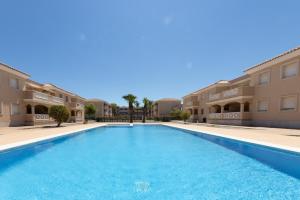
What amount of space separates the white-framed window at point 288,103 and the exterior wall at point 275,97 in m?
0.27

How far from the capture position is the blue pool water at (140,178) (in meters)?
4.26

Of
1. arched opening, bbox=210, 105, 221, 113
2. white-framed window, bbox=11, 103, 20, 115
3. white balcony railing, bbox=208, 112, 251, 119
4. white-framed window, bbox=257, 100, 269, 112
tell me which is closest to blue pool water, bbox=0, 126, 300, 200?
white-framed window, bbox=257, 100, 269, 112

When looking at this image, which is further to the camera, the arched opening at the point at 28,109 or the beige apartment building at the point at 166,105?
the beige apartment building at the point at 166,105

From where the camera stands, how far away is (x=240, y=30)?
18453 mm

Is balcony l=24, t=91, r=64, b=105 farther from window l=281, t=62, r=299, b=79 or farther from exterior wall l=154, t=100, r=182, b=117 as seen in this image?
exterior wall l=154, t=100, r=182, b=117

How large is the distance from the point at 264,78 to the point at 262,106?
3.48 meters

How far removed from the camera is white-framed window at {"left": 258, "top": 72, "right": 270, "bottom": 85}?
18497 mm

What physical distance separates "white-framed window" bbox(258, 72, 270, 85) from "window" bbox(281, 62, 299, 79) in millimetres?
1940

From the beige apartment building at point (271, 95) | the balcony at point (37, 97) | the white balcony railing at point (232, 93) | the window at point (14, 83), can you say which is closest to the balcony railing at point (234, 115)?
the beige apartment building at point (271, 95)

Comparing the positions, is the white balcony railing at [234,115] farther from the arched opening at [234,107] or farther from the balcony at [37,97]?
the balcony at [37,97]

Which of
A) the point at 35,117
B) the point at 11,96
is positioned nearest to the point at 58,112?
Answer: the point at 35,117

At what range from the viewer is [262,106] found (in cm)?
1902

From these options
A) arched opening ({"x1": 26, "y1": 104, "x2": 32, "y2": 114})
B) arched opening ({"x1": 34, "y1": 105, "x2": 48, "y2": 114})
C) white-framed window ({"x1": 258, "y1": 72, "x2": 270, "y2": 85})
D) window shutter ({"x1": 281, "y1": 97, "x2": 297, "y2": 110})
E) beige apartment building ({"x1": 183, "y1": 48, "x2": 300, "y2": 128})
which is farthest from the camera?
arched opening ({"x1": 34, "y1": 105, "x2": 48, "y2": 114})

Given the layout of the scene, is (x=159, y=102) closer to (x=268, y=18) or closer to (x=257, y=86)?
(x=257, y=86)
